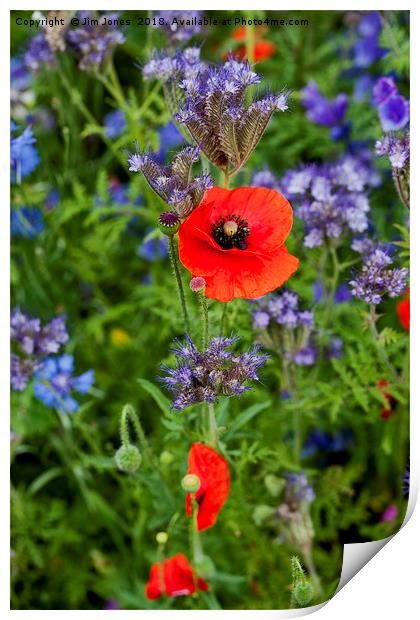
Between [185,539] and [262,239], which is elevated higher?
[262,239]

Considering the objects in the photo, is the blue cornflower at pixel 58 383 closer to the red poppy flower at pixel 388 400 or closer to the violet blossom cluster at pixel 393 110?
the red poppy flower at pixel 388 400

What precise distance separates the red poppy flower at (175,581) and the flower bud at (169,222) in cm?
46

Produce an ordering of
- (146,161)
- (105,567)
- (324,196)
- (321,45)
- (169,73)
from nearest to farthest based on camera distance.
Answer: (146,161) → (169,73) → (324,196) → (105,567) → (321,45)

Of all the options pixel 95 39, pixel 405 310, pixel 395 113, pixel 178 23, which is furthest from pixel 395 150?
pixel 95 39

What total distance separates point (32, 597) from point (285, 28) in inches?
41.0

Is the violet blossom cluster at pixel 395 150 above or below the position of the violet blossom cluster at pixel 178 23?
below

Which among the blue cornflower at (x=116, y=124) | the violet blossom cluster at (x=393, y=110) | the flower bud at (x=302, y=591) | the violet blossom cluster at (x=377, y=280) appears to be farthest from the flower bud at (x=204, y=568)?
the blue cornflower at (x=116, y=124)

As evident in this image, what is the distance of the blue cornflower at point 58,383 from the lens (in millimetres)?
1088

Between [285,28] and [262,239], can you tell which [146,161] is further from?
[285,28]

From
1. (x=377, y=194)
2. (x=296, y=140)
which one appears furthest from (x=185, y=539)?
(x=296, y=140)

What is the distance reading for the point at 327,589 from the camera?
3.52 ft

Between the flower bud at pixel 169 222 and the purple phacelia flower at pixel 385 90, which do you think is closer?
the flower bud at pixel 169 222

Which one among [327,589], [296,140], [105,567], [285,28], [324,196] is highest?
[285,28]

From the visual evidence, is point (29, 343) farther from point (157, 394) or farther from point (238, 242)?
point (238, 242)
